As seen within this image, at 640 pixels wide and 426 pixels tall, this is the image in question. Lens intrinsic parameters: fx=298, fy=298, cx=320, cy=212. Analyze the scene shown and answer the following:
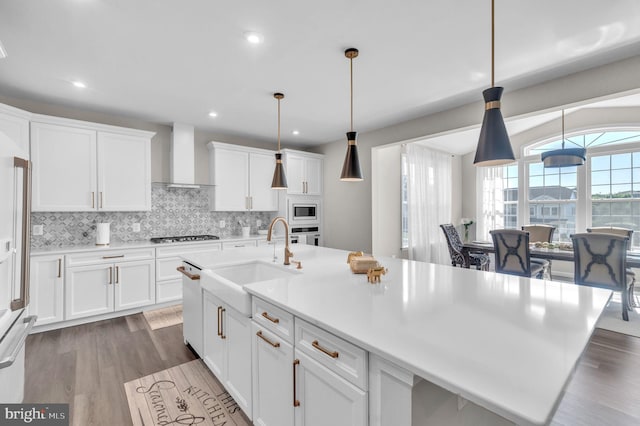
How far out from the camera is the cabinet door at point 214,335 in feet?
6.34

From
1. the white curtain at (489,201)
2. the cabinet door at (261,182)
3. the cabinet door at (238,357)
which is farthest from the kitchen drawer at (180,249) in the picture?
the white curtain at (489,201)

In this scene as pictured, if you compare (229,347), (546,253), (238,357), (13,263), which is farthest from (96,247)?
(546,253)

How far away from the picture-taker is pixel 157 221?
4258mm

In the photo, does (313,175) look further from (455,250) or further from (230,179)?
(455,250)

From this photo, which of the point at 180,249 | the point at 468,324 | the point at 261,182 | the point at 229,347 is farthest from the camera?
the point at 261,182

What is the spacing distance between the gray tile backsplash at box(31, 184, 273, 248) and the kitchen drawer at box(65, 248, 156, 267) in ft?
1.70

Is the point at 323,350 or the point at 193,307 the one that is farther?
the point at 193,307

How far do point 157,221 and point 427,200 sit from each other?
4.61 m

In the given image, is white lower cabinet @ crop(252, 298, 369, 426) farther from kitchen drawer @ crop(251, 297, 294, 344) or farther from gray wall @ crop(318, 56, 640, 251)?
gray wall @ crop(318, 56, 640, 251)

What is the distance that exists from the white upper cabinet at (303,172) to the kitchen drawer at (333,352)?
395cm

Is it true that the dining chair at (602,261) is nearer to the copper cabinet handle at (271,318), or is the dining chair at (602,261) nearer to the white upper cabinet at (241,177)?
the copper cabinet handle at (271,318)

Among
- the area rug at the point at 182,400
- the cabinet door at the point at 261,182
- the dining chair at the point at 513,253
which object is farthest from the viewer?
the cabinet door at the point at 261,182

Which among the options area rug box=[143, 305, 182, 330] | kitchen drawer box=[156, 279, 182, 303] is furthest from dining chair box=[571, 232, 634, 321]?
kitchen drawer box=[156, 279, 182, 303]

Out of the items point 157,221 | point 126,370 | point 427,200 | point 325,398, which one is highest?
point 427,200
